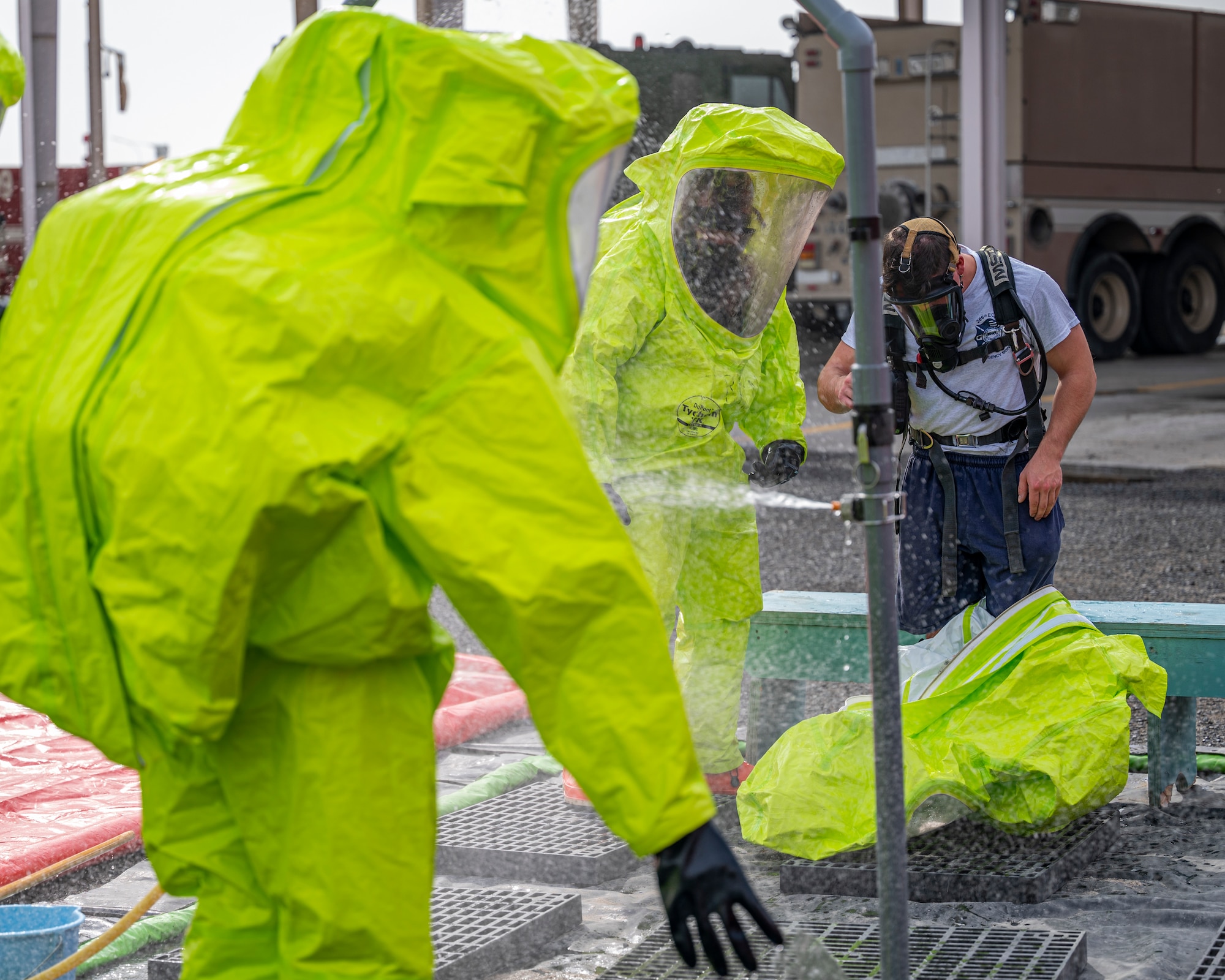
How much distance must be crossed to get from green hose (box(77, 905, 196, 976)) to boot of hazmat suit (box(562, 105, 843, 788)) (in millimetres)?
1429

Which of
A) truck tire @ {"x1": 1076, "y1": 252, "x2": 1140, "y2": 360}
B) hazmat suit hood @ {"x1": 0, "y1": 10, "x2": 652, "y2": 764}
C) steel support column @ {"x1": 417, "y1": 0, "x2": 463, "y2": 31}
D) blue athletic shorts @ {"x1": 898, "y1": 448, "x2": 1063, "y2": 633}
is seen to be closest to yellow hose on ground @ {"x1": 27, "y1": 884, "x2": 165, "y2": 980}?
hazmat suit hood @ {"x1": 0, "y1": 10, "x2": 652, "y2": 764}

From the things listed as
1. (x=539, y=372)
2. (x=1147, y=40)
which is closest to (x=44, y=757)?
(x=539, y=372)

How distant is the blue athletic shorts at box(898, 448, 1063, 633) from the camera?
406 cm

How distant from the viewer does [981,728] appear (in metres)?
3.85

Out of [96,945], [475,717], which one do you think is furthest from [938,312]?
[96,945]

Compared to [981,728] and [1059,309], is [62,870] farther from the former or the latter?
[1059,309]

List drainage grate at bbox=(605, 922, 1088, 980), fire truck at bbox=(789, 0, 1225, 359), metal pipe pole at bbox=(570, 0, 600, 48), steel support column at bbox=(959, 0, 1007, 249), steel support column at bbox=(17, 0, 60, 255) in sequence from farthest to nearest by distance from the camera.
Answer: fire truck at bbox=(789, 0, 1225, 359) → steel support column at bbox=(959, 0, 1007, 249) → steel support column at bbox=(17, 0, 60, 255) → metal pipe pole at bbox=(570, 0, 600, 48) → drainage grate at bbox=(605, 922, 1088, 980)

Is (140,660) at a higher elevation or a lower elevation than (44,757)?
higher

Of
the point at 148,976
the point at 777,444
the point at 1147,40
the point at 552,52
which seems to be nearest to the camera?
the point at 552,52

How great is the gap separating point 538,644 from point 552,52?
2.38 feet

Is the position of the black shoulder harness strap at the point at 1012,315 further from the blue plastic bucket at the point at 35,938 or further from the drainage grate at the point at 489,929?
the blue plastic bucket at the point at 35,938

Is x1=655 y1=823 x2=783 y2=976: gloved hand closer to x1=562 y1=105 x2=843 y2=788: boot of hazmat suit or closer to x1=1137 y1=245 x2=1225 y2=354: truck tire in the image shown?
x1=562 y1=105 x2=843 y2=788: boot of hazmat suit

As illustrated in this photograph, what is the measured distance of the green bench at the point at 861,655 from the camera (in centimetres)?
412

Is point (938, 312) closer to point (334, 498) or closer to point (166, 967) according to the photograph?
point (166, 967)
